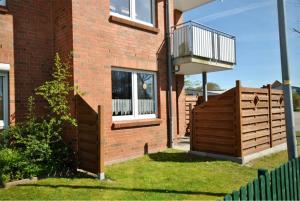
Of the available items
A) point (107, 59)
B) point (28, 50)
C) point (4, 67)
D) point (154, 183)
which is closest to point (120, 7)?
point (107, 59)

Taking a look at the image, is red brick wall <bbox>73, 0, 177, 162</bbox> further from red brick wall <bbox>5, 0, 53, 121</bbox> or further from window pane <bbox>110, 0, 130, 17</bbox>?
red brick wall <bbox>5, 0, 53, 121</bbox>

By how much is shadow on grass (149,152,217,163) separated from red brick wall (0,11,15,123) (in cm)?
447

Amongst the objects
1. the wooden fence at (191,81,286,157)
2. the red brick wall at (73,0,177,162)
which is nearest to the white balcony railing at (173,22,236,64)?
the red brick wall at (73,0,177,162)

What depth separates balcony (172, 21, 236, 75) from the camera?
10883 millimetres

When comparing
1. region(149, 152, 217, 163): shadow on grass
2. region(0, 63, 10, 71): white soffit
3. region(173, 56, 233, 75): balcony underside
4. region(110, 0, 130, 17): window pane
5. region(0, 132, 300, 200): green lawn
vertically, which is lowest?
region(0, 132, 300, 200): green lawn

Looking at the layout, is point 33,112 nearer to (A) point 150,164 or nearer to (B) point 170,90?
(A) point 150,164

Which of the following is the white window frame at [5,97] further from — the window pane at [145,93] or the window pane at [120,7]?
the window pane at [145,93]

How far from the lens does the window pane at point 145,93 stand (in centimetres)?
1023

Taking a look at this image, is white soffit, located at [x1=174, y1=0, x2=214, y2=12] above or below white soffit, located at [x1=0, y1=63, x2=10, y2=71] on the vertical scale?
above

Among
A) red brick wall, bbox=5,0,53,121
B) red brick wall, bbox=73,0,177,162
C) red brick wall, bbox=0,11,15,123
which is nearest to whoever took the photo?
red brick wall, bbox=0,11,15,123

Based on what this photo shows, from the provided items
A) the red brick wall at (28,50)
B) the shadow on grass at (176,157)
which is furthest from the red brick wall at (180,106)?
the red brick wall at (28,50)

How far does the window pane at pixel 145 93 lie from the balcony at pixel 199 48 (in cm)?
134

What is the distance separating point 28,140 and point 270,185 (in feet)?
19.0

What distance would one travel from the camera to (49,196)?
5.72 meters
